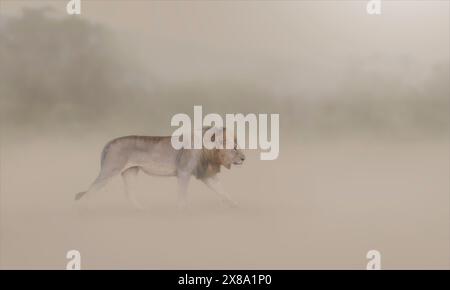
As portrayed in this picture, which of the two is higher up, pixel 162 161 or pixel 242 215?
pixel 162 161

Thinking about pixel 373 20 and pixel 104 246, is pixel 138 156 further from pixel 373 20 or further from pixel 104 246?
pixel 373 20

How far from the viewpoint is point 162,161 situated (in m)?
3.64

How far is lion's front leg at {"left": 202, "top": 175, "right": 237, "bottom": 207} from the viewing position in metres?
3.65

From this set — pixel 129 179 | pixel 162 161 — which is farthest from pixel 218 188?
pixel 129 179

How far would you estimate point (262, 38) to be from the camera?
3633 mm

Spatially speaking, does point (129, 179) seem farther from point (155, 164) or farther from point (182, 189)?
point (182, 189)

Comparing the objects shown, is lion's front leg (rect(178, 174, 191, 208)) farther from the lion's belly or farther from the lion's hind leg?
the lion's hind leg

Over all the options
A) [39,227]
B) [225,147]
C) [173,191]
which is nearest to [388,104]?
[225,147]

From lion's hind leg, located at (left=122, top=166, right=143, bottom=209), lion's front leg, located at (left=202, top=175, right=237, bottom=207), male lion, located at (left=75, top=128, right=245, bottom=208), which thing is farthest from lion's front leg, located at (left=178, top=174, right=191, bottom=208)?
lion's hind leg, located at (left=122, top=166, right=143, bottom=209)

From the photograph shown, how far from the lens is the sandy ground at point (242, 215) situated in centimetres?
362

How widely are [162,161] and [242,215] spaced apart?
0.62m

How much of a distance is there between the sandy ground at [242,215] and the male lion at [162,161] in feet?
0.17

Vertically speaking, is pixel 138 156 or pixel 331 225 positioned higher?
pixel 138 156
